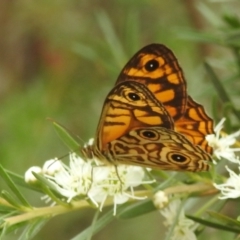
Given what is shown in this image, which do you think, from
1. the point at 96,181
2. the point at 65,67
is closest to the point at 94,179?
the point at 96,181

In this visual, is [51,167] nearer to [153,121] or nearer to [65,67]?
[153,121]

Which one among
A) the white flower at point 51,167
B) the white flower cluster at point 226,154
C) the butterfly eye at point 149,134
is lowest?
the white flower cluster at point 226,154

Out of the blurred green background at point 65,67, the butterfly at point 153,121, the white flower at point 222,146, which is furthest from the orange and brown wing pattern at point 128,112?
the blurred green background at point 65,67

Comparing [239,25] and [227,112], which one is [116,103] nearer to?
[227,112]

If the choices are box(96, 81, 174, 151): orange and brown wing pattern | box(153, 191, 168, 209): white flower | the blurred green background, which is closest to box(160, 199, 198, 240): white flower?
box(153, 191, 168, 209): white flower

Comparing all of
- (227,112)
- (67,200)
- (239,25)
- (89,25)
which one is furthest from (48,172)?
(89,25)

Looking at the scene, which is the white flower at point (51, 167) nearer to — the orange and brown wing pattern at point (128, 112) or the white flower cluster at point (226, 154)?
the orange and brown wing pattern at point (128, 112)
